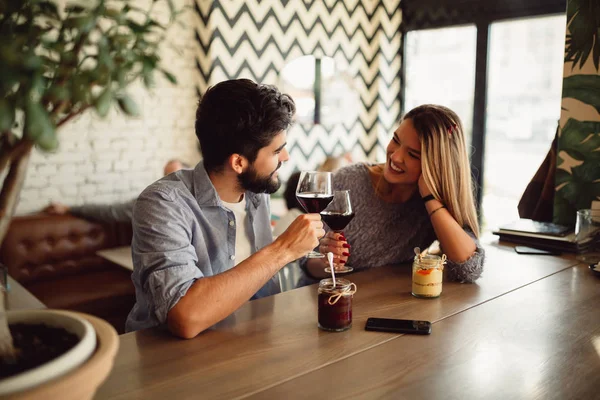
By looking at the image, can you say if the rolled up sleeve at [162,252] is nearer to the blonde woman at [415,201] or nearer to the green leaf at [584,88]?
the blonde woman at [415,201]

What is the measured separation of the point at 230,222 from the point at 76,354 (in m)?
1.12

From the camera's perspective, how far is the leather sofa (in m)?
3.31

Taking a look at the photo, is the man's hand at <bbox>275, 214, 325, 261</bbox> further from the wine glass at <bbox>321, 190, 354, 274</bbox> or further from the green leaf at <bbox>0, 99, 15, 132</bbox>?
the green leaf at <bbox>0, 99, 15, 132</bbox>

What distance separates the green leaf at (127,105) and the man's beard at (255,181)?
1.14m

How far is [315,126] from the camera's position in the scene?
5156 mm

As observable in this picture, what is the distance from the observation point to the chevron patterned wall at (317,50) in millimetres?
4309

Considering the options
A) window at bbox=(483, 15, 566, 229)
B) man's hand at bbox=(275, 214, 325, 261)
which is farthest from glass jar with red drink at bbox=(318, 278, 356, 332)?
window at bbox=(483, 15, 566, 229)

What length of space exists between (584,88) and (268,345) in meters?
2.01

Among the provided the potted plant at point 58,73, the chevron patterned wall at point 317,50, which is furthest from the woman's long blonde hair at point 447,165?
the chevron patterned wall at point 317,50

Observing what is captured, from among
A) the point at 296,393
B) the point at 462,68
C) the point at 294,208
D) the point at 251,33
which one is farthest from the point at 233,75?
the point at 296,393

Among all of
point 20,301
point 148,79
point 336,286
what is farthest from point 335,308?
point 20,301

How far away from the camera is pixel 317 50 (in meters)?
5.05

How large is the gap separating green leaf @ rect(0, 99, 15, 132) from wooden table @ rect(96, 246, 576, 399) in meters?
0.61

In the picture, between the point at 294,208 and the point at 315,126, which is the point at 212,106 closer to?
the point at 294,208
